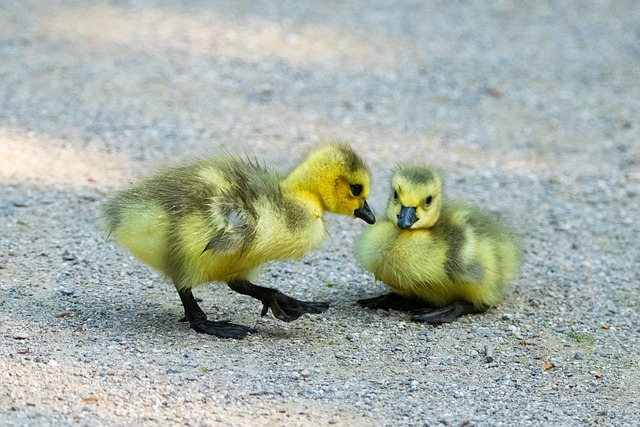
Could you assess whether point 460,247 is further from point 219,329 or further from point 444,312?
point 219,329

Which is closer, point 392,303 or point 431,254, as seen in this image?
point 431,254

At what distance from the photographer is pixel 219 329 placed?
168 inches

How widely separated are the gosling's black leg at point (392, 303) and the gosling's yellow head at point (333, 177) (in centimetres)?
72

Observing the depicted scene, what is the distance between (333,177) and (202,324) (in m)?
0.84

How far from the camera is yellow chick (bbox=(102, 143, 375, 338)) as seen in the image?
156 inches

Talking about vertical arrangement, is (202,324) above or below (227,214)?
below

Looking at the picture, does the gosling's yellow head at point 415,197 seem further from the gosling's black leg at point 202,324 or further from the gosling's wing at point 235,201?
the gosling's black leg at point 202,324

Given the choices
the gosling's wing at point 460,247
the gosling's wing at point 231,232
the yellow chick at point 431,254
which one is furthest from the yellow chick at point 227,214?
the gosling's wing at point 460,247

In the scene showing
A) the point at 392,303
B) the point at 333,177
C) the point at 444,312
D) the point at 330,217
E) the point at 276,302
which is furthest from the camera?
the point at 330,217

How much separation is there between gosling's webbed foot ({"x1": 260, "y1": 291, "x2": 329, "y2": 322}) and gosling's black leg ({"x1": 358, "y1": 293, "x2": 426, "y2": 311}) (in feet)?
1.32

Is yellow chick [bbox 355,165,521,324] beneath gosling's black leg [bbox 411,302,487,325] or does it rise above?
above

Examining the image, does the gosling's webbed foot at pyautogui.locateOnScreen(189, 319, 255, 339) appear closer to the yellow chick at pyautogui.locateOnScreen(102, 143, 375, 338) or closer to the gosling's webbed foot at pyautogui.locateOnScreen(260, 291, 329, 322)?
the yellow chick at pyautogui.locateOnScreen(102, 143, 375, 338)

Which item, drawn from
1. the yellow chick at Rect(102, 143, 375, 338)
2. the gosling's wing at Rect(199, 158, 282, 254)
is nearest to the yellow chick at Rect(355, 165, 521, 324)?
the yellow chick at Rect(102, 143, 375, 338)

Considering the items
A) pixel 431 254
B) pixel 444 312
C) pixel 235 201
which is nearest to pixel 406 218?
pixel 431 254
